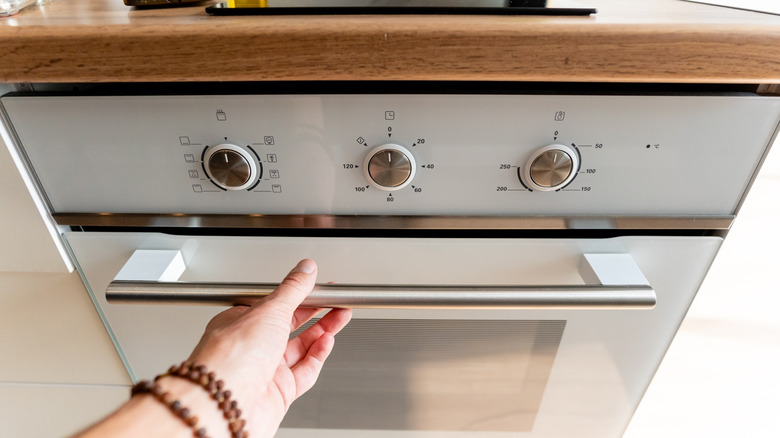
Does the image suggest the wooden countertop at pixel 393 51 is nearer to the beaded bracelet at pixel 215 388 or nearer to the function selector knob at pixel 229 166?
the function selector knob at pixel 229 166

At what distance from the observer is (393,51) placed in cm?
26

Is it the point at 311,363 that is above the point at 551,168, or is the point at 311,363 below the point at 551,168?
below

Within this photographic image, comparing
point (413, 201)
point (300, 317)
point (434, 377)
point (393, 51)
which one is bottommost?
point (434, 377)

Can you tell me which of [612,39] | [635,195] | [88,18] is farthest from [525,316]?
[88,18]

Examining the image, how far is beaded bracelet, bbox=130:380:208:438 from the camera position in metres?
0.25

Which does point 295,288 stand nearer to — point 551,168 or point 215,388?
point 215,388

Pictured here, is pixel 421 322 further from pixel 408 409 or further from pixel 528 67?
pixel 528 67

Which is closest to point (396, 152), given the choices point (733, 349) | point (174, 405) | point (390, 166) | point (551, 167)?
point (390, 166)

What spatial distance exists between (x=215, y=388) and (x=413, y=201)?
0.19m

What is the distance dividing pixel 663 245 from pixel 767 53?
160 mm

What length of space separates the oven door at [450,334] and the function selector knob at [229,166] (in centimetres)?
6

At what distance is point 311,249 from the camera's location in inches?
14.3

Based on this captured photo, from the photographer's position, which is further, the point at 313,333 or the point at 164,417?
the point at 313,333

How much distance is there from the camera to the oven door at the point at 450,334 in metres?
0.36
